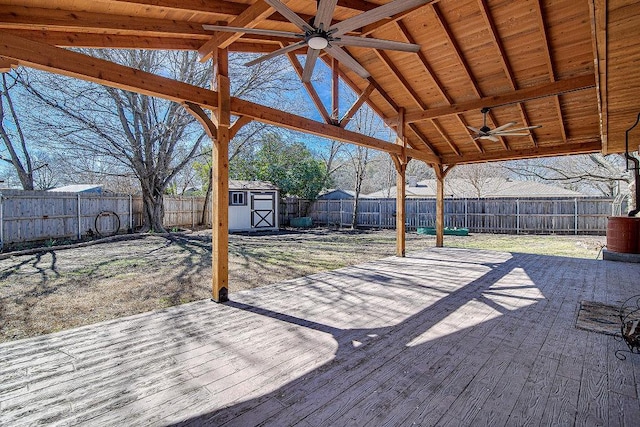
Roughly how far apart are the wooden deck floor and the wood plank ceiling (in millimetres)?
2337

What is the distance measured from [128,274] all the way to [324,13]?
526 centimetres

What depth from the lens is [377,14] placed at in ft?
9.14

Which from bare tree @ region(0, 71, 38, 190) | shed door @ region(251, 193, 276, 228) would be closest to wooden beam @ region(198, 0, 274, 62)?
bare tree @ region(0, 71, 38, 190)

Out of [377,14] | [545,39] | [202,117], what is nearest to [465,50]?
[545,39]

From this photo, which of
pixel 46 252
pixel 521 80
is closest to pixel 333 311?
pixel 521 80

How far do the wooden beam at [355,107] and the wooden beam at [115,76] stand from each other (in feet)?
3.24

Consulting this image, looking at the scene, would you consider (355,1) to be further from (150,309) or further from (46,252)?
(46,252)

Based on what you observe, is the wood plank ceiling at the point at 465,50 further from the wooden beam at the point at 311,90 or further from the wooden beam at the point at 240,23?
the wooden beam at the point at 311,90

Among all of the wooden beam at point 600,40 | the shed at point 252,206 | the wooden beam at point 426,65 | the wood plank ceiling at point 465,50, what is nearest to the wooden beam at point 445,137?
the wood plank ceiling at point 465,50

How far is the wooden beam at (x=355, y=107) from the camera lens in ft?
18.0

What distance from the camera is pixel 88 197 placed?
1073 centimetres

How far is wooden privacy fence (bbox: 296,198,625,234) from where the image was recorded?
1280 centimetres

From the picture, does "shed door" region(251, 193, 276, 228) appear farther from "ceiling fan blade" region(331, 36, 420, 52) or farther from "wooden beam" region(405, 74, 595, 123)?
"ceiling fan blade" region(331, 36, 420, 52)

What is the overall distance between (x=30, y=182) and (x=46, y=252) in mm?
5324
